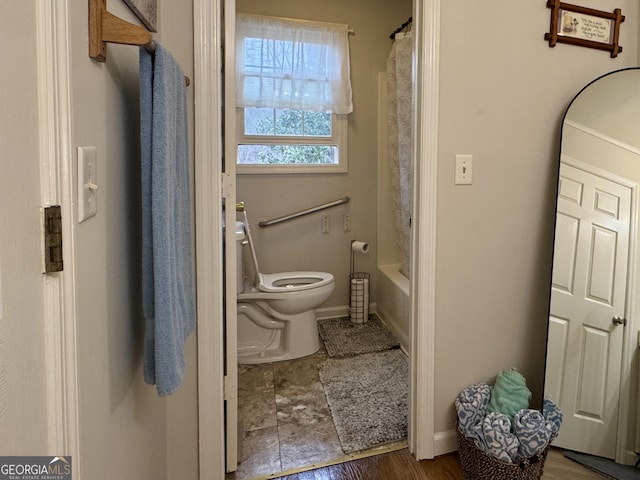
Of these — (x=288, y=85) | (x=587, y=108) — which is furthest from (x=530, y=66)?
(x=288, y=85)

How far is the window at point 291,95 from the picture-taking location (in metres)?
Answer: 2.88

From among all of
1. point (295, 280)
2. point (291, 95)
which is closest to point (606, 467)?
point (295, 280)

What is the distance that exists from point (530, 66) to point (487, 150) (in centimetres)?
40

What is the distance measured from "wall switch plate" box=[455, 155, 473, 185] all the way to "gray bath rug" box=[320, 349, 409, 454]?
1172 millimetres

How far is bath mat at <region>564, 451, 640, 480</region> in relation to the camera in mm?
1548

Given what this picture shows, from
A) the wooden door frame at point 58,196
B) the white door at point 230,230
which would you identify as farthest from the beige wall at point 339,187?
the wooden door frame at point 58,196

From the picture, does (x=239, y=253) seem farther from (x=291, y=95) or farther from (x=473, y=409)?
(x=473, y=409)

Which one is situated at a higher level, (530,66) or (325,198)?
(530,66)

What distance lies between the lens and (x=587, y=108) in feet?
5.57

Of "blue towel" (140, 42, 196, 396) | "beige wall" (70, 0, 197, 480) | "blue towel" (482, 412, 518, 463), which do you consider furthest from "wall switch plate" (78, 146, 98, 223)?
"blue towel" (482, 412, 518, 463)

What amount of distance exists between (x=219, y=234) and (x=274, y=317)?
1304 mm

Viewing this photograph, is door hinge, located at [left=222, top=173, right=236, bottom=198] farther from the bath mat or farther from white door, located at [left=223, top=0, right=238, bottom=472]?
the bath mat

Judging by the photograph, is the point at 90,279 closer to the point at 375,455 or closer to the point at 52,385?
the point at 52,385

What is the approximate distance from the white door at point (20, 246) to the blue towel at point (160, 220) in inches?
11.5
